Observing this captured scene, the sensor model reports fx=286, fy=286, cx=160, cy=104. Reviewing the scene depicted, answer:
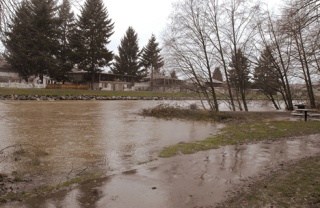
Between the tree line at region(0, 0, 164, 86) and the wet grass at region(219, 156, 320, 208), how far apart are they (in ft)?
13.9

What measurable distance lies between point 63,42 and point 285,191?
2113 inches

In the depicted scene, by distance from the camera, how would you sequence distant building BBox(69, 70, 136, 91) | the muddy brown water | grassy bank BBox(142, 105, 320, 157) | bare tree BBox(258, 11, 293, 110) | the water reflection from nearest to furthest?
the muddy brown water < the water reflection < grassy bank BBox(142, 105, 320, 157) < bare tree BBox(258, 11, 293, 110) < distant building BBox(69, 70, 136, 91)

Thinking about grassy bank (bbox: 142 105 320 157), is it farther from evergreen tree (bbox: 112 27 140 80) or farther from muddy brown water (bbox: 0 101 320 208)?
evergreen tree (bbox: 112 27 140 80)

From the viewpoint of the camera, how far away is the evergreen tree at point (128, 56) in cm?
7350

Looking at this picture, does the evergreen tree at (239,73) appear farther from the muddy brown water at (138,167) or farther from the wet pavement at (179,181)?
the wet pavement at (179,181)

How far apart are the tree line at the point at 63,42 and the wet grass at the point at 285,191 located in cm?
Answer: 424

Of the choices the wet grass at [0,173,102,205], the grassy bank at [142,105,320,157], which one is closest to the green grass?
the grassy bank at [142,105,320,157]

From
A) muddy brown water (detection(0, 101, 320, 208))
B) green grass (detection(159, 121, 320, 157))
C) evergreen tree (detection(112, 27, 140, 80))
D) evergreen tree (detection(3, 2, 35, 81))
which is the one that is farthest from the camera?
evergreen tree (detection(112, 27, 140, 80))

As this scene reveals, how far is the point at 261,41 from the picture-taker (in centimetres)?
2744

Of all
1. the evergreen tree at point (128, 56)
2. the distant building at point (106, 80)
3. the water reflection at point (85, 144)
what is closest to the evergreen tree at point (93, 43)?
the distant building at point (106, 80)

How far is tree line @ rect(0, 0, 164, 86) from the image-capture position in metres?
5.88

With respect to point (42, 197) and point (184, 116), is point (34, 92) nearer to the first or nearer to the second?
point (184, 116)

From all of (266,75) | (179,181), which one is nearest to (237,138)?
(179,181)

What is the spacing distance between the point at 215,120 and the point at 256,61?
1018cm
